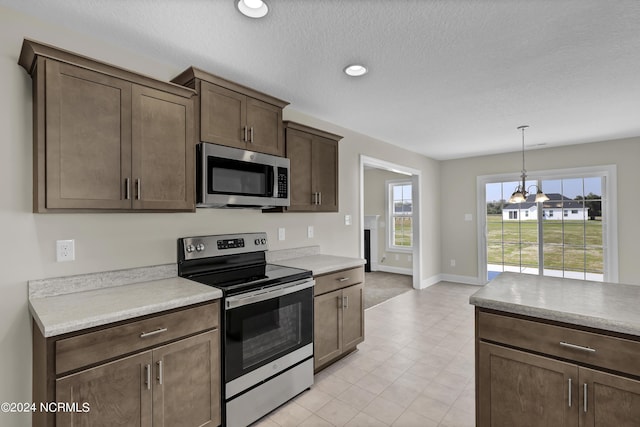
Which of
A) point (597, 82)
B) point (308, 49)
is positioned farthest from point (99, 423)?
point (597, 82)

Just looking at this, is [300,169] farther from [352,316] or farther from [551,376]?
[551,376]

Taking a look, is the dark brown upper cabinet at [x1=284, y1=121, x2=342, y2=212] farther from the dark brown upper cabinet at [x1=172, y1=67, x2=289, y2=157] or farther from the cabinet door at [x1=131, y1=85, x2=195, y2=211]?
the cabinet door at [x1=131, y1=85, x2=195, y2=211]

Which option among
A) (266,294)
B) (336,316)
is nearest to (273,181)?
(266,294)

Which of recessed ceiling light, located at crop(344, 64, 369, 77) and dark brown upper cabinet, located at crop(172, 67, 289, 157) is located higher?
recessed ceiling light, located at crop(344, 64, 369, 77)

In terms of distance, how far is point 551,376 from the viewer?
1.43 metres

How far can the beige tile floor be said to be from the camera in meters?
2.05

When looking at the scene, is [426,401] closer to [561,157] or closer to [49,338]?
[49,338]

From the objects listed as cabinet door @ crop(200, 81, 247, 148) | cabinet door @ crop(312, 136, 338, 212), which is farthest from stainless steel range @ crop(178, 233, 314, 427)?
cabinet door @ crop(312, 136, 338, 212)

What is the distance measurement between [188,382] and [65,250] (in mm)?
1050

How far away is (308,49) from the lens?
2010 mm

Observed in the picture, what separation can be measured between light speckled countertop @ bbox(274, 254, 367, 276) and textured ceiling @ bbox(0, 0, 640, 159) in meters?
1.54

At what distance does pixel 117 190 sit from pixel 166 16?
1006 mm

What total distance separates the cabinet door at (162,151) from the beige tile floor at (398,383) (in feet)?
5.27

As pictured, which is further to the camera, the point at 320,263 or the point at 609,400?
the point at 320,263
